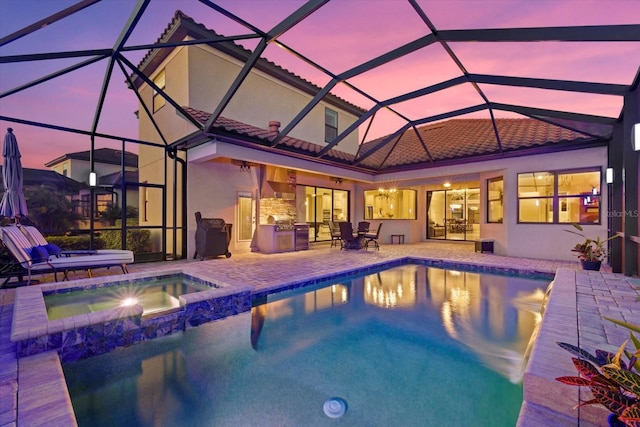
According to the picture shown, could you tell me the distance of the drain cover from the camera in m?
2.90

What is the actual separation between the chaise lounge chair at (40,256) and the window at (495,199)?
40.0 ft

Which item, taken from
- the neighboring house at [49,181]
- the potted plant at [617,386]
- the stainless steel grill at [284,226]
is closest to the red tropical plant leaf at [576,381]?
the potted plant at [617,386]

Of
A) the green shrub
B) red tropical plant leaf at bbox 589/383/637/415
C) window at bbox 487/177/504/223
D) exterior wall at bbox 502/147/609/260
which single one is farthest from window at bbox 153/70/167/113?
window at bbox 487/177/504/223

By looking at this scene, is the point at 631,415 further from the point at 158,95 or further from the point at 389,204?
the point at 389,204

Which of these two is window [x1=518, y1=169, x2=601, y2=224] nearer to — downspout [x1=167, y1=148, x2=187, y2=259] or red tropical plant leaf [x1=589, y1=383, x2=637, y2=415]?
red tropical plant leaf [x1=589, y1=383, x2=637, y2=415]

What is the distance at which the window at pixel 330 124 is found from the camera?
14.6 metres

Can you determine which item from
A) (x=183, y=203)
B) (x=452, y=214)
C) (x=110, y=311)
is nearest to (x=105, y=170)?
(x=183, y=203)

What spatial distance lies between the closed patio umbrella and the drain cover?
7.05 meters

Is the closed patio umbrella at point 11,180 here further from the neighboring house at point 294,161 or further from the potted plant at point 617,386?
the potted plant at point 617,386

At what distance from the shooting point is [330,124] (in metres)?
14.8

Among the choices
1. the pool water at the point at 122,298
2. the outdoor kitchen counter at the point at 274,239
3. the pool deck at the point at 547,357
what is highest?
the outdoor kitchen counter at the point at 274,239

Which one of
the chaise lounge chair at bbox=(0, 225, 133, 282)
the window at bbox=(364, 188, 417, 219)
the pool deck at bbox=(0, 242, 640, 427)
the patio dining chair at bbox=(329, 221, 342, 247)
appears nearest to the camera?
the pool deck at bbox=(0, 242, 640, 427)

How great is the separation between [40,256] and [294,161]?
7.03m

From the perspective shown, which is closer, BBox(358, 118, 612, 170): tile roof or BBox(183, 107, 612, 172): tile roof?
BBox(183, 107, 612, 172): tile roof
